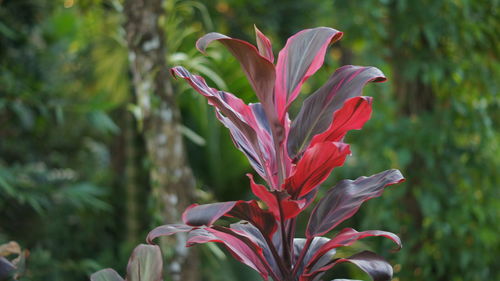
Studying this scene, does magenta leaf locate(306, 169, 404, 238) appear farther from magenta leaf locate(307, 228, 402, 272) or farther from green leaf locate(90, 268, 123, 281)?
green leaf locate(90, 268, 123, 281)

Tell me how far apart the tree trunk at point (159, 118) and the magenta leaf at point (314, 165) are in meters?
0.92

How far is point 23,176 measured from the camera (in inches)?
89.6

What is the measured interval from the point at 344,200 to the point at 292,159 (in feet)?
0.32

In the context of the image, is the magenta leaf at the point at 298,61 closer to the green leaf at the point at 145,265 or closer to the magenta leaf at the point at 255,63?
the magenta leaf at the point at 255,63

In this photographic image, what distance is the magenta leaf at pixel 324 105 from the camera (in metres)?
0.80

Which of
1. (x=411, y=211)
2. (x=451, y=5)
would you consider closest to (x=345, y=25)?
(x=451, y=5)

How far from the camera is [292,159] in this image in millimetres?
833

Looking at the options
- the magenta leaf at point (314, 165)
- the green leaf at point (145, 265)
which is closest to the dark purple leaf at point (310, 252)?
the magenta leaf at point (314, 165)

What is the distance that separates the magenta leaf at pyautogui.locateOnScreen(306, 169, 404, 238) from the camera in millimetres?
795

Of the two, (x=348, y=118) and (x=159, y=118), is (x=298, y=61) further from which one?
(x=159, y=118)

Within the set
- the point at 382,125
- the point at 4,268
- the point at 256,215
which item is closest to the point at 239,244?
the point at 256,215

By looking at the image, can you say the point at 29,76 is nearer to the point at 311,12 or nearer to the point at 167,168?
the point at 167,168

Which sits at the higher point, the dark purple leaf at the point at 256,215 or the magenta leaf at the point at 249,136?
the magenta leaf at the point at 249,136

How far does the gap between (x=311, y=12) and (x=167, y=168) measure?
83.5 inches
